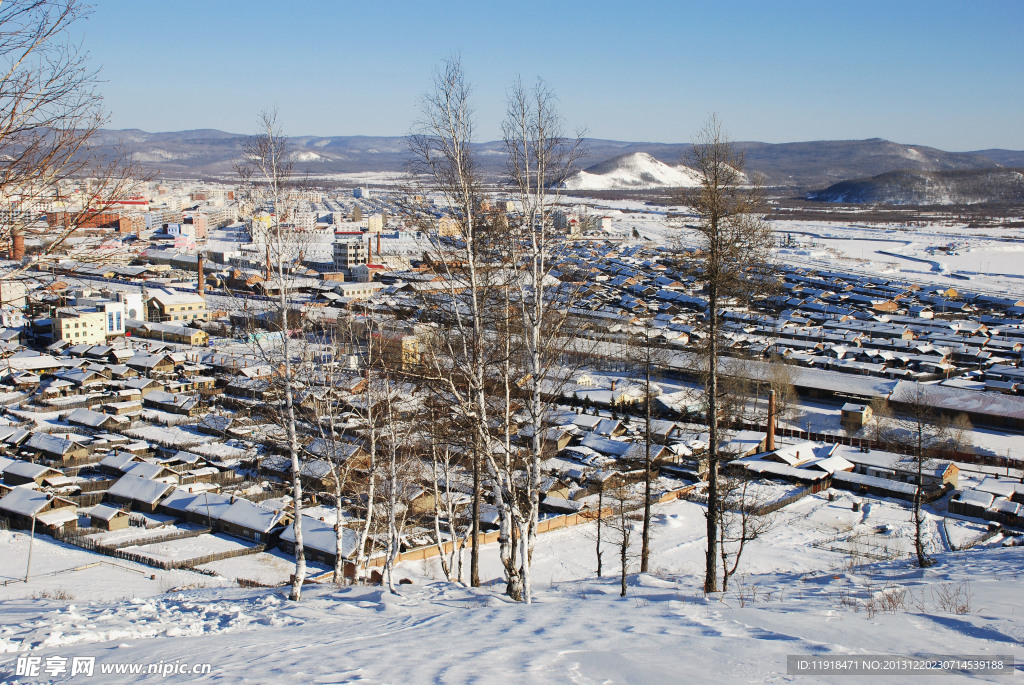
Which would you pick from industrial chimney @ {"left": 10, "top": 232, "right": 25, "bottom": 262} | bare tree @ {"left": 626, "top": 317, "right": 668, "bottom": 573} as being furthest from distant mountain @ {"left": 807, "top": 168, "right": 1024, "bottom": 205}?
industrial chimney @ {"left": 10, "top": 232, "right": 25, "bottom": 262}

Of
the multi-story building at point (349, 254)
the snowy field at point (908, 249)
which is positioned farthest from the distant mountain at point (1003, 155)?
the multi-story building at point (349, 254)

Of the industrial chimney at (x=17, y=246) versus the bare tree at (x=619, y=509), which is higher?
the industrial chimney at (x=17, y=246)

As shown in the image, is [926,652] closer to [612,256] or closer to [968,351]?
[968,351]

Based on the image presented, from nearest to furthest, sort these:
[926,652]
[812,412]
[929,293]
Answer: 1. [926,652]
2. [812,412]
3. [929,293]

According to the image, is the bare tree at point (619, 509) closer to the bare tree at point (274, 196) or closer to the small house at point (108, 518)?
the bare tree at point (274, 196)

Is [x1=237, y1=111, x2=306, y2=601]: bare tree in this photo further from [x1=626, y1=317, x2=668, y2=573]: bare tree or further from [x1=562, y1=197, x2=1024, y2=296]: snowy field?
[x1=562, y1=197, x2=1024, y2=296]: snowy field

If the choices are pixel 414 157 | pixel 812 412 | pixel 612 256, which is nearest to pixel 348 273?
pixel 612 256
